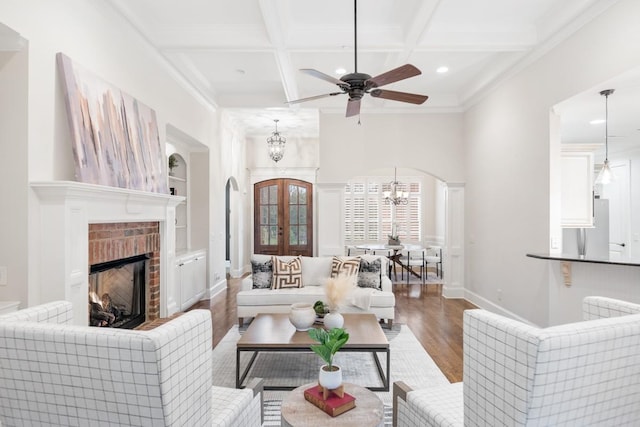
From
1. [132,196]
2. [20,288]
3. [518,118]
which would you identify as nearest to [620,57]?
[518,118]

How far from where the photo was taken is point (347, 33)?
3930 millimetres

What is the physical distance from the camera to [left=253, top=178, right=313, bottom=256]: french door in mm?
8984

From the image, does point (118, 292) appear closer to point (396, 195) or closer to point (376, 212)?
point (396, 195)

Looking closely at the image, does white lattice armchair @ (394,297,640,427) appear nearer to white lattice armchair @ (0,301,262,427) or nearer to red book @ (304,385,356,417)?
red book @ (304,385,356,417)

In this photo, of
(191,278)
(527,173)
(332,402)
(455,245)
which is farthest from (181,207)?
(527,173)

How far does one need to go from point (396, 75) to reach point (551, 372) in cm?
237

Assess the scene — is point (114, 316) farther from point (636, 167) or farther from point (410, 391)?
point (636, 167)

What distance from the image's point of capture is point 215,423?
1580 mm

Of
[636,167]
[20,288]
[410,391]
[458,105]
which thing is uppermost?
[458,105]

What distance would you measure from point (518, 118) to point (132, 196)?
4391 mm

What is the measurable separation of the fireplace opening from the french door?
16.7 ft

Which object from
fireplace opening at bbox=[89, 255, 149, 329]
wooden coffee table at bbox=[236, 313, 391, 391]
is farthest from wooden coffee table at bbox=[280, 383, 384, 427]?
fireplace opening at bbox=[89, 255, 149, 329]

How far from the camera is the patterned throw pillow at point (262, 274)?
15.6ft

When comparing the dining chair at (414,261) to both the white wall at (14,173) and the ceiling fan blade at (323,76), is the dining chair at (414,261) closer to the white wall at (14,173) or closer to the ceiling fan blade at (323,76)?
the ceiling fan blade at (323,76)
